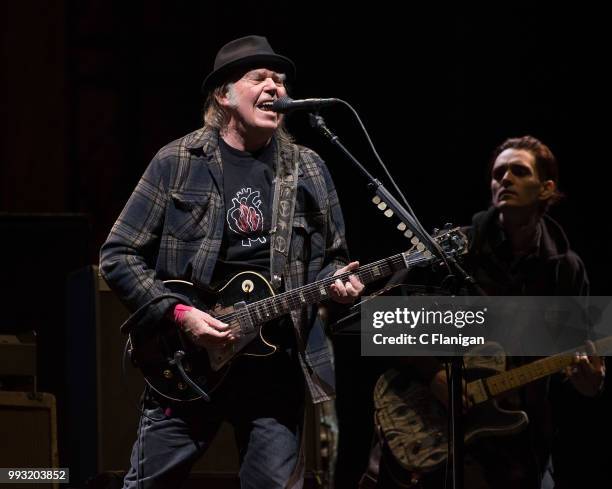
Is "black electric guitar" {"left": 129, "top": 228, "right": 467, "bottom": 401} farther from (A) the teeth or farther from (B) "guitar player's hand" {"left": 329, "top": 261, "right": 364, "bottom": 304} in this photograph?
(A) the teeth

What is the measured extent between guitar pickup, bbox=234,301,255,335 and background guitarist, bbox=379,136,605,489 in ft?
4.66

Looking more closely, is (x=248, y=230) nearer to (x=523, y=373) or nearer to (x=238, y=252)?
(x=238, y=252)

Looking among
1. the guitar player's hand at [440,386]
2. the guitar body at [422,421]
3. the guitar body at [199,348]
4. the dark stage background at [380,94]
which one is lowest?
the guitar body at [422,421]

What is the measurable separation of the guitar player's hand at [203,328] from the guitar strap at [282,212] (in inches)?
11.0

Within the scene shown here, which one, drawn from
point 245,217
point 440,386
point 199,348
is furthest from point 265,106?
point 440,386

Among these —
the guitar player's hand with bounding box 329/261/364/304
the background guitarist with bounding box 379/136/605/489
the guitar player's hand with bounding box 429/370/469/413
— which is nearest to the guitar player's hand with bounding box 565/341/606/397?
the background guitarist with bounding box 379/136/605/489

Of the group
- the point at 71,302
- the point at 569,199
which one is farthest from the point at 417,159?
the point at 71,302

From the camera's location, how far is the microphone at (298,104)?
9.89ft

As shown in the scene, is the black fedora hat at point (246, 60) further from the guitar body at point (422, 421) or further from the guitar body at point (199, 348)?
the guitar body at point (422, 421)

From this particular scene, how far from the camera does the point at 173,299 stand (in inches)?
121

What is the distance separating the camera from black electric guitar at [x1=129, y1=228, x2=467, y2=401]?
3.09 metres

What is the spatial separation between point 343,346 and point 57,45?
2546 millimetres

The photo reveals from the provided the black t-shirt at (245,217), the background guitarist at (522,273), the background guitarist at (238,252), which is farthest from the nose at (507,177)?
the black t-shirt at (245,217)

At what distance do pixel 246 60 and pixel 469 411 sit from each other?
1.95 metres
